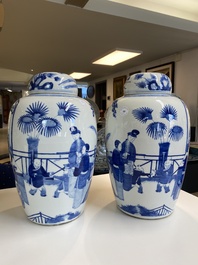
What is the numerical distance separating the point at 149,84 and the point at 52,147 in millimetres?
271

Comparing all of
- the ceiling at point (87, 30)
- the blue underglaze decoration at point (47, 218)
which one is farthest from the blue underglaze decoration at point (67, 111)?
the ceiling at point (87, 30)

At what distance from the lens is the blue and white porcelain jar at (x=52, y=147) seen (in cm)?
45

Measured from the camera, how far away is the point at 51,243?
17.4 inches

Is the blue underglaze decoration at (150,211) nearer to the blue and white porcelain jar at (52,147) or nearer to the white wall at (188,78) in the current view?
the blue and white porcelain jar at (52,147)

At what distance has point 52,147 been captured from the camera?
1.47 feet

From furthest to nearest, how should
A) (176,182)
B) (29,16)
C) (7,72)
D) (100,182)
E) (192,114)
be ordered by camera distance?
(7,72) < (192,114) < (29,16) < (100,182) < (176,182)

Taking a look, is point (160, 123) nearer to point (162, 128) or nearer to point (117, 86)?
point (162, 128)

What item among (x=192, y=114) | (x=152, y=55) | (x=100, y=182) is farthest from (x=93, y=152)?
(x=152, y=55)

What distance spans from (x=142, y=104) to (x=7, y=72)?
27.1ft

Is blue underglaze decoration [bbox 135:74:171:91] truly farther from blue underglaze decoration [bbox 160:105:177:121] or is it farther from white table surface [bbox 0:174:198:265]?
white table surface [bbox 0:174:198:265]

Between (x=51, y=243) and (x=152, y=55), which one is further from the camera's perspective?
(x=152, y=55)

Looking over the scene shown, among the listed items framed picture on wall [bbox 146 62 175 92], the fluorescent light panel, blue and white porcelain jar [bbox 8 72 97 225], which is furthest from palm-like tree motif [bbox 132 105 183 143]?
framed picture on wall [bbox 146 62 175 92]

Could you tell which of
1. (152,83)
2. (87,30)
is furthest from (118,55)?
(152,83)

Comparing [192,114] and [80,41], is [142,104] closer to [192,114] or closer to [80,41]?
[80,41]
